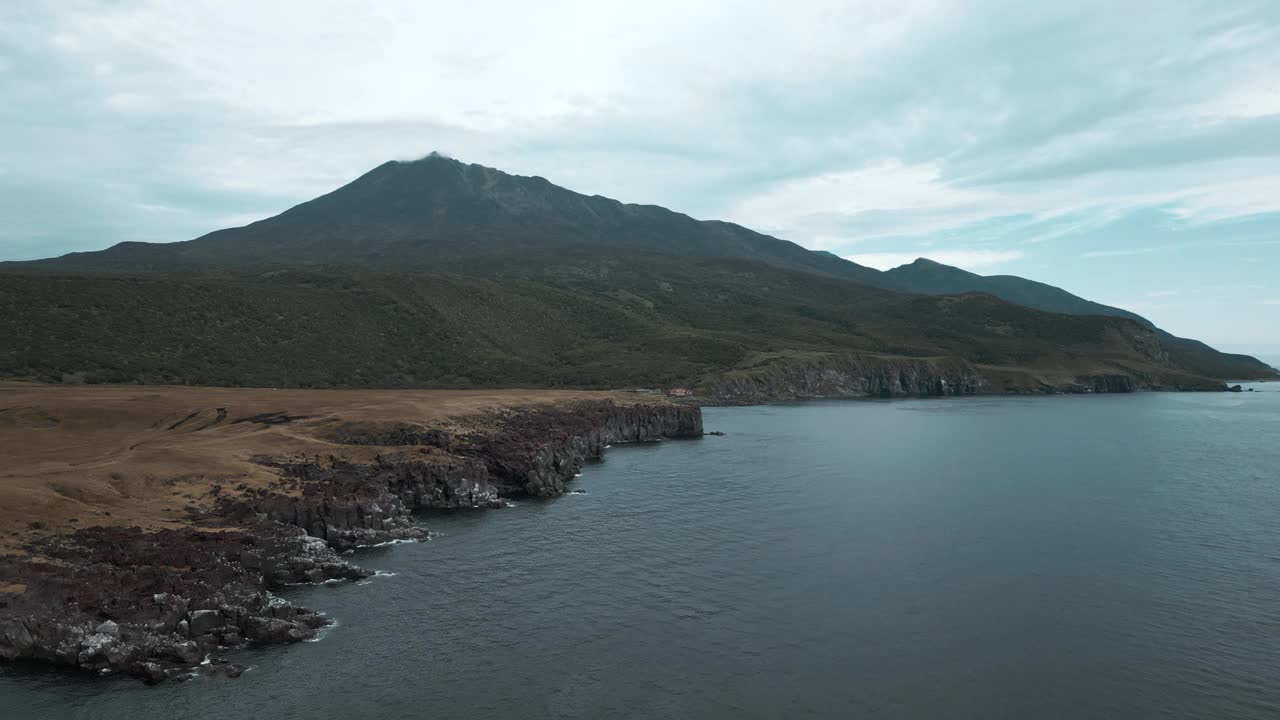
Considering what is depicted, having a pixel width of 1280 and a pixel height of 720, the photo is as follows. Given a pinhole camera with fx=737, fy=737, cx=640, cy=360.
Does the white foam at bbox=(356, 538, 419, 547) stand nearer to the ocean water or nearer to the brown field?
the ocean water

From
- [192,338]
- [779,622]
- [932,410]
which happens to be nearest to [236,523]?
[779,622]

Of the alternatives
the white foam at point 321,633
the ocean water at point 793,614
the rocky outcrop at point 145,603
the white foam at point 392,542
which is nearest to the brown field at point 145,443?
the rocky outcrop at point 145,603

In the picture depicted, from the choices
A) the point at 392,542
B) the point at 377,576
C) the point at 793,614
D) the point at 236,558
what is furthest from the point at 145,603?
the point at 793,614

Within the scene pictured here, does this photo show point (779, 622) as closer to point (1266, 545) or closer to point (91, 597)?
point (91, 597)

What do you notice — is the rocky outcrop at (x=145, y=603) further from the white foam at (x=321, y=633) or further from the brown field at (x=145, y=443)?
the brown field at (x=145, y=443)

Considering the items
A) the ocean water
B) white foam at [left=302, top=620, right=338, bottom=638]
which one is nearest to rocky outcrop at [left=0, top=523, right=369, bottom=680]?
white foam at [left=302, top=620, right=338, bottom=638]

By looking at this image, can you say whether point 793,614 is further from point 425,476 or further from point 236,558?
point 425,476
